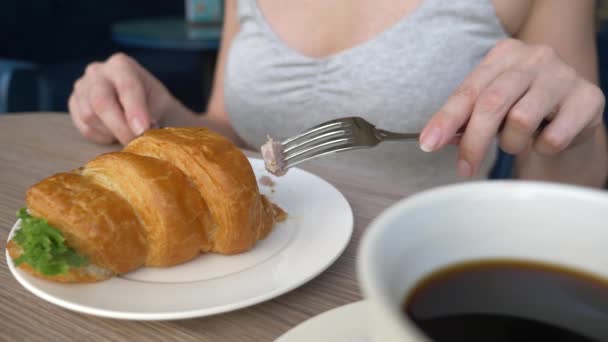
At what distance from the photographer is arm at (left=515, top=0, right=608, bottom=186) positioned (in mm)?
921

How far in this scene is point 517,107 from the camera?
590 millimetres

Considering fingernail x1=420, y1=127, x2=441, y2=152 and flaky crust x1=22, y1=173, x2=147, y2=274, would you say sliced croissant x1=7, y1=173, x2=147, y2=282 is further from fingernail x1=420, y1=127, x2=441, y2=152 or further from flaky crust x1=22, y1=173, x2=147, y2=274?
fingernail x1=420, y1=127, x2=441, y2=152

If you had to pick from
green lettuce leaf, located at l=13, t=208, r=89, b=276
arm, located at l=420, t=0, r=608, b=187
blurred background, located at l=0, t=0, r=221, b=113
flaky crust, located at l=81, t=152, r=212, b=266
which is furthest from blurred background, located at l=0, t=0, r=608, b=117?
green lettuce leaf, located at l=13, t=208, r=89, b=276

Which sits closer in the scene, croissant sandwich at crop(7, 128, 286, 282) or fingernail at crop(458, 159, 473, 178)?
croissant sandwich at crop(7, 128, 286, 282)

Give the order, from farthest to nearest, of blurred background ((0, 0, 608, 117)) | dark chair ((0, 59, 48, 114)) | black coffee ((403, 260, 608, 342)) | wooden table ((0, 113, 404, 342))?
blurred background ((0, 0, 608, 117)) → dark chair ((0, 59, 48, 114)) → wooden table ((0, 113, 404, 342)) → black coffee ((403, 260, 608, 342))

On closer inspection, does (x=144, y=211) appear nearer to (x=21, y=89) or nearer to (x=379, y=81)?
(x=379, y=81)

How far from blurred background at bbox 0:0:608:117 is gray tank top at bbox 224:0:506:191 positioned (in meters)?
1.46

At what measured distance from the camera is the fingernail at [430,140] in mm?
537

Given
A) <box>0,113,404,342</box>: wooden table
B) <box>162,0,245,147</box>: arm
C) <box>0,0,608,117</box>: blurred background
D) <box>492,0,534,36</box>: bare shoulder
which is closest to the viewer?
<box>0,113,404,342</box>: wooden table

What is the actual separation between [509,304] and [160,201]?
0.35m

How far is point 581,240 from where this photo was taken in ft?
0.91

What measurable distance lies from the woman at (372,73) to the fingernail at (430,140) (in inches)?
6.1

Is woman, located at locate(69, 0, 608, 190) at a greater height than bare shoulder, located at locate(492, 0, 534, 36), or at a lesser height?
lesser

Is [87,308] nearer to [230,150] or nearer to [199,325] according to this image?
[199,325]
